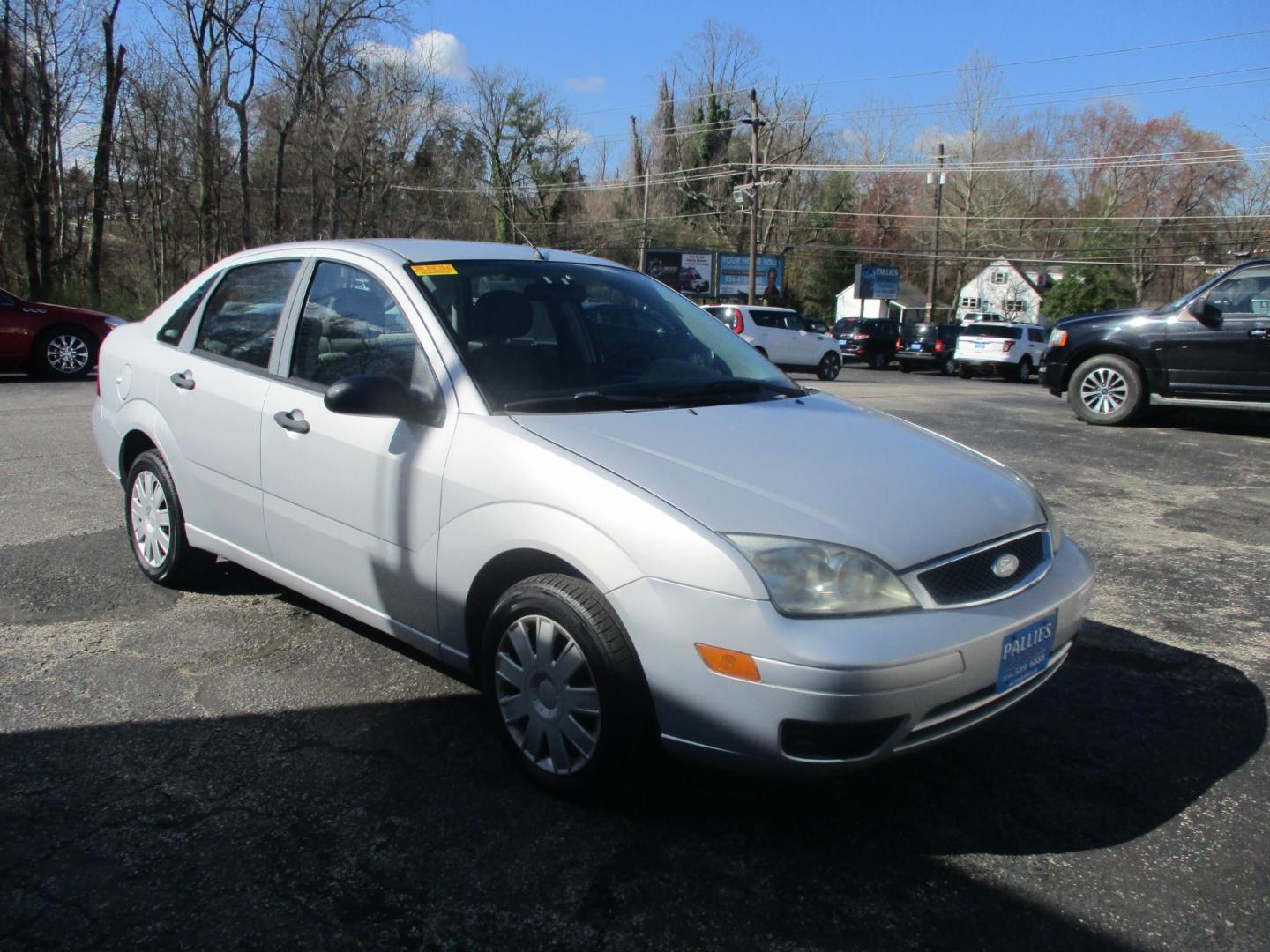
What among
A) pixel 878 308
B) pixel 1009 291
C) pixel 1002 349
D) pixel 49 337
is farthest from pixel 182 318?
pixel 1009 291

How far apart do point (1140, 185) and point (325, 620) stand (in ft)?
203

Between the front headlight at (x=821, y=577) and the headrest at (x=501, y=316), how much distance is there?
54.0 inches

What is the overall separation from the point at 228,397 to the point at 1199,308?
→ 9939 mm

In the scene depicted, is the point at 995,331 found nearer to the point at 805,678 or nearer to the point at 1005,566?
the point at 1005,566

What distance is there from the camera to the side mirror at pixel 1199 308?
1023 centimetres

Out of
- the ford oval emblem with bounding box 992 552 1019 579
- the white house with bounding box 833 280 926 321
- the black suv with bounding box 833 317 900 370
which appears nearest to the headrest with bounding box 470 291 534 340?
the ford oval emblem with bounding box 992 552 1019 579

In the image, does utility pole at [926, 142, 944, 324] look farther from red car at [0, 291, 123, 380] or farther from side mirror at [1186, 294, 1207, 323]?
red car at [0, 291, 123, 380]

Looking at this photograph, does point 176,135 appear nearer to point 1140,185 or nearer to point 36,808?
point 36,808

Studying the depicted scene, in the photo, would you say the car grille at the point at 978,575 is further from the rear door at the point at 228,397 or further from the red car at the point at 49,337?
the red car at the point at 49,337

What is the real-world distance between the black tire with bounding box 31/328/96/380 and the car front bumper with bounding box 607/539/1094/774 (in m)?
13.9

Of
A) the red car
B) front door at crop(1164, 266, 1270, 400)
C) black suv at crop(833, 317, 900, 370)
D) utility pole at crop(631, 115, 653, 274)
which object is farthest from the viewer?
utility pole at crop(631, 115, 653, 274)

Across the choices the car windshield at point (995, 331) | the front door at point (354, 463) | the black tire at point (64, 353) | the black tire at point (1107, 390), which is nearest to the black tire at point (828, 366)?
the car windshield at point (995, 331)

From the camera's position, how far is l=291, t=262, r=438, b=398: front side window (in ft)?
11.0

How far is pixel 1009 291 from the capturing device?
233ft
